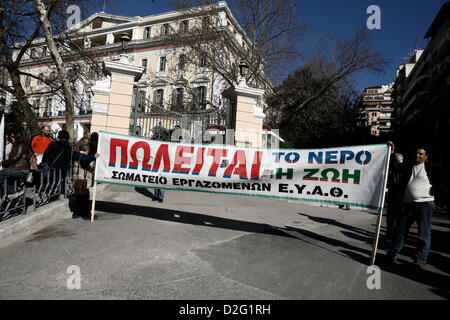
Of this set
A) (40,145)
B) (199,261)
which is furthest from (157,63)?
(199,261)

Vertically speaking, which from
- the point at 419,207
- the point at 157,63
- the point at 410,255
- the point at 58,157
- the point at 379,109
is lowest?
the point at 410,255

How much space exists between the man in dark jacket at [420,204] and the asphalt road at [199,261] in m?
0.27

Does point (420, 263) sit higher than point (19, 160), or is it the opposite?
point (19, 160)

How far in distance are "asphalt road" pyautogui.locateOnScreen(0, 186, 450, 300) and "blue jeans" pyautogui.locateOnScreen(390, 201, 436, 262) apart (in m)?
0.25

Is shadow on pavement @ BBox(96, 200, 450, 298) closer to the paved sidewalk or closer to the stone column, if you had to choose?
the paved sidewalk

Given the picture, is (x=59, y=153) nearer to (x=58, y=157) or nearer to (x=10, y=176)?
(x=58, y=157)

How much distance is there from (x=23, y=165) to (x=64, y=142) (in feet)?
3.42

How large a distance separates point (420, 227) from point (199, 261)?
3308 millimetres

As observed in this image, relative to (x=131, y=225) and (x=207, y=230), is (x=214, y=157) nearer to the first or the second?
(x=207, y=230)

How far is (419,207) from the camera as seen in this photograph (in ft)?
13.4

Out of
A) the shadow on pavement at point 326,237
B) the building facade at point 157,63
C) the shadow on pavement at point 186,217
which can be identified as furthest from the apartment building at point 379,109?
the shadow on pavement at point 186,217

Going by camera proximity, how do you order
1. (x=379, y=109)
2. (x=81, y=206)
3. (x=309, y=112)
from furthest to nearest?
(x=379, y=109) < (x=309, y=112) < (x=81, y=206)

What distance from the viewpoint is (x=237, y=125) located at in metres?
10.6
